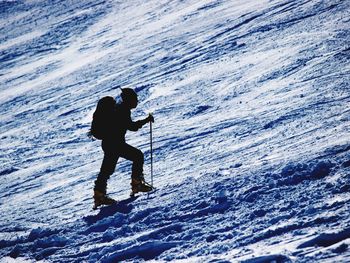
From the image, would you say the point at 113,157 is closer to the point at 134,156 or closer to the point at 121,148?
the point at 121,148

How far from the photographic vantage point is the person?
21.6 ft

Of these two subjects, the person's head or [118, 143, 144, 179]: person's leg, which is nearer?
the person's head

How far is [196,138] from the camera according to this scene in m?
9.31

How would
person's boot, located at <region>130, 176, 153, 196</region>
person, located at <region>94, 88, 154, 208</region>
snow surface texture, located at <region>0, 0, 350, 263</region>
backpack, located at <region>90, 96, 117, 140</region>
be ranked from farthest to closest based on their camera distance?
person's boot, located at <region>130, 176, 153, 196</region> → person, located at <region>94, 88, 154, 208</region> → backpack, located at <region>90, 96, 117, 140</region> → snow surface texture, located at <region>0, 0, 350, 263</region>

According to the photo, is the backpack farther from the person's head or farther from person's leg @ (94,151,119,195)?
person's leg @ (94,151,119,195)

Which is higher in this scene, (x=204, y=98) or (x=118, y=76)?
(x=118, y=76)

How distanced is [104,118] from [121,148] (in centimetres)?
58

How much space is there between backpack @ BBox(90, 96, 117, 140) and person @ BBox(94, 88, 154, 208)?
5 cm

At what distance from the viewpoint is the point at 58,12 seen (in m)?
27.2

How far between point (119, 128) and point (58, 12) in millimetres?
22644

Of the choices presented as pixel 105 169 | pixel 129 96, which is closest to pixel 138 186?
pixel 105 169

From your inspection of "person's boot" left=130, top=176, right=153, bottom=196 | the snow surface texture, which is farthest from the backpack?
the snow surface texture

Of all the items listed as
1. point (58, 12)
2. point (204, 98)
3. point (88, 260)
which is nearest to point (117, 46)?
point (204, 98)

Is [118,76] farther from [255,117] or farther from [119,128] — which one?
[119,128]
